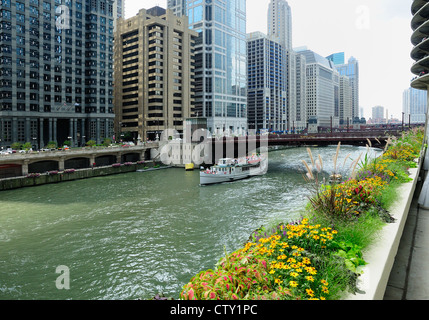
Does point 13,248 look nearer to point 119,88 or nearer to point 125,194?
point 125,194

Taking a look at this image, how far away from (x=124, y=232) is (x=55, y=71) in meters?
89.4

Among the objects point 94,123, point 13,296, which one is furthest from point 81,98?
point 13,296

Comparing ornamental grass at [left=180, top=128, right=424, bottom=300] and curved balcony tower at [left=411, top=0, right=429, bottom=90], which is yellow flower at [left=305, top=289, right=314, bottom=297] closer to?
ornamental grass at [left=180, top=128, right=424, bottom=300]

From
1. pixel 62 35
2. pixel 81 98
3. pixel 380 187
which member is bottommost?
pixel 380 187

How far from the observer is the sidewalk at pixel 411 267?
21.7 ft

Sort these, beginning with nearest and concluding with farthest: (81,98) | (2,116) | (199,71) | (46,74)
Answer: (2,116), (46,74), (81,98), (199,71)

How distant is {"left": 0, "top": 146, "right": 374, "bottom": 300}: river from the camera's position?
690 inches

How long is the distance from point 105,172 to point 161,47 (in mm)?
77240

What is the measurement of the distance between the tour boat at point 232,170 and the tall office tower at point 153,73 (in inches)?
2471

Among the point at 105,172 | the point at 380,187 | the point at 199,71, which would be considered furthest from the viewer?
the point at 199,71

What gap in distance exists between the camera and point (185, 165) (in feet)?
240

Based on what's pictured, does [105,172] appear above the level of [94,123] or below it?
below

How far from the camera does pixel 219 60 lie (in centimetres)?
15500
